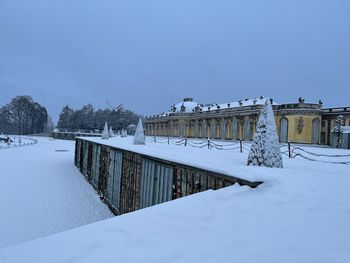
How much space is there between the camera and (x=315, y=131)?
119ft

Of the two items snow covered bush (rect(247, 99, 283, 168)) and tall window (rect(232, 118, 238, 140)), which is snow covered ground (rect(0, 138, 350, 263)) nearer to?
snow covered bush (rect(247, 99, 283, 168))

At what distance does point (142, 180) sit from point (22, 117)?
106717mm

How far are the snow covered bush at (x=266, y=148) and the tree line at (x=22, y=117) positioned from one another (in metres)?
107

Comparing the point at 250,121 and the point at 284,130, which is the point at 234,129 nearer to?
the point at 250,121

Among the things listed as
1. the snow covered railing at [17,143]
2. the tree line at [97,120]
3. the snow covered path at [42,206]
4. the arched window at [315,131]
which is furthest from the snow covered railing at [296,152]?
the tree line at [97,120]

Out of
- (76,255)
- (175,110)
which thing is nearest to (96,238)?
(76,255)

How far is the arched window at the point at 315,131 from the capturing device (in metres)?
36.4

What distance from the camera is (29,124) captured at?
109 m

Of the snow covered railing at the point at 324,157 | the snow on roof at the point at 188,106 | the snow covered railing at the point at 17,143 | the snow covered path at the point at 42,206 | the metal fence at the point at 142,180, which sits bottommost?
the snow covered path at the point at 42,206

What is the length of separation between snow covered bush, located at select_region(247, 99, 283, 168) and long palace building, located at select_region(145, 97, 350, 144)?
28.7 metres

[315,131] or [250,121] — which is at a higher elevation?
[250,121]

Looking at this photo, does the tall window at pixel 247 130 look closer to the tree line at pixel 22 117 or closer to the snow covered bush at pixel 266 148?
the snow covered bush at pixel 266 148

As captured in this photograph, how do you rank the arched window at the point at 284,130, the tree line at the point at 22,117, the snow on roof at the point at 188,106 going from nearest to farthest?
the arched window at the point at 284,130, the snow on roof at the point at 188,106, the tree line at the point at 22,117

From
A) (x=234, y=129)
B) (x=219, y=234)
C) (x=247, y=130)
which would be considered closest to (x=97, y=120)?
(x=234, y=129)
